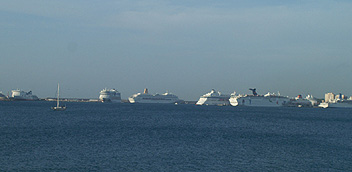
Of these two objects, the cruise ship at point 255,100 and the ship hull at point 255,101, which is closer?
the ship hull at point 255,101

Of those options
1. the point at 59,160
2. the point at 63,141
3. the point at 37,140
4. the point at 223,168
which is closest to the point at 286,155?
the point at 223,168

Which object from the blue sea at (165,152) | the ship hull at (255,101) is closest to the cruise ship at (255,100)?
the ship hull at (255,101)

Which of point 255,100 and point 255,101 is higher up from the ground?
point 255,100

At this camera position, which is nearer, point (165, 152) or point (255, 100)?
point (165, 152)

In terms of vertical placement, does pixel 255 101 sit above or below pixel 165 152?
above

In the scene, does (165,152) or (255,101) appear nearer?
(165,152)

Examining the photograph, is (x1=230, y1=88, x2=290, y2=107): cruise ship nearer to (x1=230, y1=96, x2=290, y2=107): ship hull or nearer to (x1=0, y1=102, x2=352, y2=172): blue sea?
(x1=230, y1=96, x2=290, y2=107): ship hull

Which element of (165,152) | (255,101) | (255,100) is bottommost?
(165,152)

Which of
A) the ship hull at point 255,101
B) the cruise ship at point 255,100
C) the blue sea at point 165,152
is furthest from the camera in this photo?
the cruise ship at point 255,100

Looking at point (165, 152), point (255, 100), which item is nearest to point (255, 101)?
point (255, 100)

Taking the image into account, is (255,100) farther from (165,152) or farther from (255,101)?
(165,152)

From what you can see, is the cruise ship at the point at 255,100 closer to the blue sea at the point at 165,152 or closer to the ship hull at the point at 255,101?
the ship hull at the point at 255,101

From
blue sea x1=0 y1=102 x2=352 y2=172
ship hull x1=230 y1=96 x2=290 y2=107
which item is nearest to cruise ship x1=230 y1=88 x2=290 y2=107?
ship hull x1=230 y1=96 x2=290 y2=107

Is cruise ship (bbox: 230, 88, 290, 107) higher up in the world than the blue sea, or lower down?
higher up
